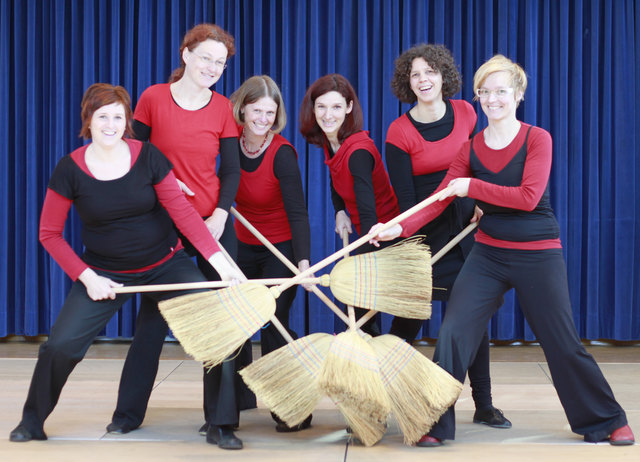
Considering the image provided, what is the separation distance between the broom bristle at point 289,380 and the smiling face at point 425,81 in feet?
3.75

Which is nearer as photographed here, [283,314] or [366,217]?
[366,217]

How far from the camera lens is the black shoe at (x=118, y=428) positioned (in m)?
2.87

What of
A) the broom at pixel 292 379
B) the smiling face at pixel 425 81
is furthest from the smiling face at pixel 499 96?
the broom at pixel 292 379

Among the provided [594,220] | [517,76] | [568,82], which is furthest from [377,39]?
[517,76]

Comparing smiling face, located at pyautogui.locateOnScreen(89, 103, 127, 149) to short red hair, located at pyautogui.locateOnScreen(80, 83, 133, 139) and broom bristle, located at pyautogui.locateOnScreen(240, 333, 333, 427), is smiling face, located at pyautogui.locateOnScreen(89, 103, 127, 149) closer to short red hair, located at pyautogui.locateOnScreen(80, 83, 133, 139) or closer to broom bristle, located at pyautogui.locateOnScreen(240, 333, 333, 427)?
short red hair, located at pyautogui.locateOnScreen(80, 83, 133, 139)

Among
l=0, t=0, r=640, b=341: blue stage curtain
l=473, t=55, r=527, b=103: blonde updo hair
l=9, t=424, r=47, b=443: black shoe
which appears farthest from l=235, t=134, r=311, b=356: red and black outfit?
l=0, t=0, r=640, b=341: blue stage curtain

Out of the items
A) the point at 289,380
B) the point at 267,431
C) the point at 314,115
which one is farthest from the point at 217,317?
the point at 314,115

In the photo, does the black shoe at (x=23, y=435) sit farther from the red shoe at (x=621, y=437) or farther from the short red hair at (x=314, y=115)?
the red shoe at (x=621, y=437)

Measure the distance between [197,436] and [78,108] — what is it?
2.92 metres

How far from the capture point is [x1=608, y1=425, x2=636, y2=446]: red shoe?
8.68 feet

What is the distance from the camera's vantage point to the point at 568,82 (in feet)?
15.7

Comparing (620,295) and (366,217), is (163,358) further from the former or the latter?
(620,295)

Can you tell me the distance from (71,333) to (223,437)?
0.69 m

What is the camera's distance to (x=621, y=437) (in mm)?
2650
